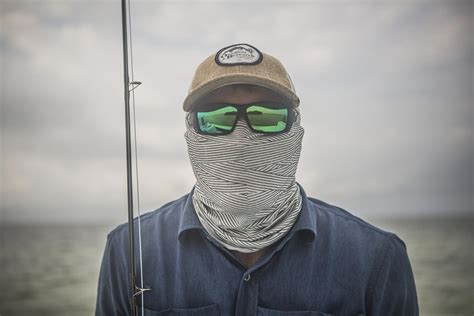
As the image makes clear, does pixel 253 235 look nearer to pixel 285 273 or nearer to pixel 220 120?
pixel 285 273

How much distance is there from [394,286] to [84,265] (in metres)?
1.37

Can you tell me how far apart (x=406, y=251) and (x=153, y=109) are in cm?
127

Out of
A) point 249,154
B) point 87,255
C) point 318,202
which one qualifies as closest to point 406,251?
point 318,202

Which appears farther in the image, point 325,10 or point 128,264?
point 325,10

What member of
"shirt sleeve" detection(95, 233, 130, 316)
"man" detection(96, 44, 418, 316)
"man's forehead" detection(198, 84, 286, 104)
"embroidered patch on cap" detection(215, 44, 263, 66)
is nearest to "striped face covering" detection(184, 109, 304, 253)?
"man" detection(96, 44, 418, 316)

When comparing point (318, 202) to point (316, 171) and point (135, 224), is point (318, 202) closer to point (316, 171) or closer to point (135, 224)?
point (316, 171)

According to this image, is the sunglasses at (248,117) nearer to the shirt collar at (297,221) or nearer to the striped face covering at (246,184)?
the striped face covering at (246,184)

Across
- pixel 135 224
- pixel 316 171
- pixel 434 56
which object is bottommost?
pixel 135 224

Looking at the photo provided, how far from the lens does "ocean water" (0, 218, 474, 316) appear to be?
239 cm

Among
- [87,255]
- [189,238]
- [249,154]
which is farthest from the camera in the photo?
[87,255]

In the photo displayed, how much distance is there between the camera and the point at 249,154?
6.79 feet

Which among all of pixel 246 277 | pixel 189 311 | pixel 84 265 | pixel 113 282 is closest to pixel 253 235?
pixel 246 277

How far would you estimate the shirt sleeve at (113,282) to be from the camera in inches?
90.8

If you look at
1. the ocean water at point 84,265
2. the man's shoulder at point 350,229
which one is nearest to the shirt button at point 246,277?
the man's shoulder at point 350,229
